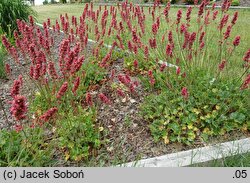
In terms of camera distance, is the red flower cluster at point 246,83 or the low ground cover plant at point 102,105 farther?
the red flower cluster at point 246,83

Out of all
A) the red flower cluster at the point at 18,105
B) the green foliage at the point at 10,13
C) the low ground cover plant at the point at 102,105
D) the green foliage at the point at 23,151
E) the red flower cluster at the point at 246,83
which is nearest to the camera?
the red flower cluster at the point at 18,105

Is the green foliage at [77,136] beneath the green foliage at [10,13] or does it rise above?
beneath

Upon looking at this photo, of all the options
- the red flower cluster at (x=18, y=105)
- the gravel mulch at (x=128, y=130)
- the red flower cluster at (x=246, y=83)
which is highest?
the red flower cluster at (x=18, y=105)

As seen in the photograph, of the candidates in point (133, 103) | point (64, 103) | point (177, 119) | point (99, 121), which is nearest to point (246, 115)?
point (177, 119)

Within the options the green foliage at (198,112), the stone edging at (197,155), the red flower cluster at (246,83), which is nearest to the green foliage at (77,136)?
the stone edging at (197,155)

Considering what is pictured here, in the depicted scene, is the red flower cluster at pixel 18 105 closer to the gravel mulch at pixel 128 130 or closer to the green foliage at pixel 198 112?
the gravel mulch at pixel 128 130

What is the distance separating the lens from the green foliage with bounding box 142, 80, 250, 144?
2.93 metres

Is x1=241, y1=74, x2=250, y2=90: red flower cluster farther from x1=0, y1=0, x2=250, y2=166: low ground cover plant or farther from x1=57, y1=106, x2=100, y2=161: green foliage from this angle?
x1=57, y1=106, x2=100, y2=161: green foliage

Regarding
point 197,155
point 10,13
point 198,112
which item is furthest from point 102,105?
point 10,13

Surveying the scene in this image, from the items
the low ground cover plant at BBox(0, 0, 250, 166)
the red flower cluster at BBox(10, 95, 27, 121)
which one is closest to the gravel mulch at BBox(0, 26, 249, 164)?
the low ground cover plant at BBox(0, 0, 250, 166)

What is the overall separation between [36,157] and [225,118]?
6.14ft

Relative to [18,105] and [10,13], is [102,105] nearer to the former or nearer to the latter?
[18,105]

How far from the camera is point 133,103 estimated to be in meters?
3.43

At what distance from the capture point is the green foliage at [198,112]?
2934 millimetres
